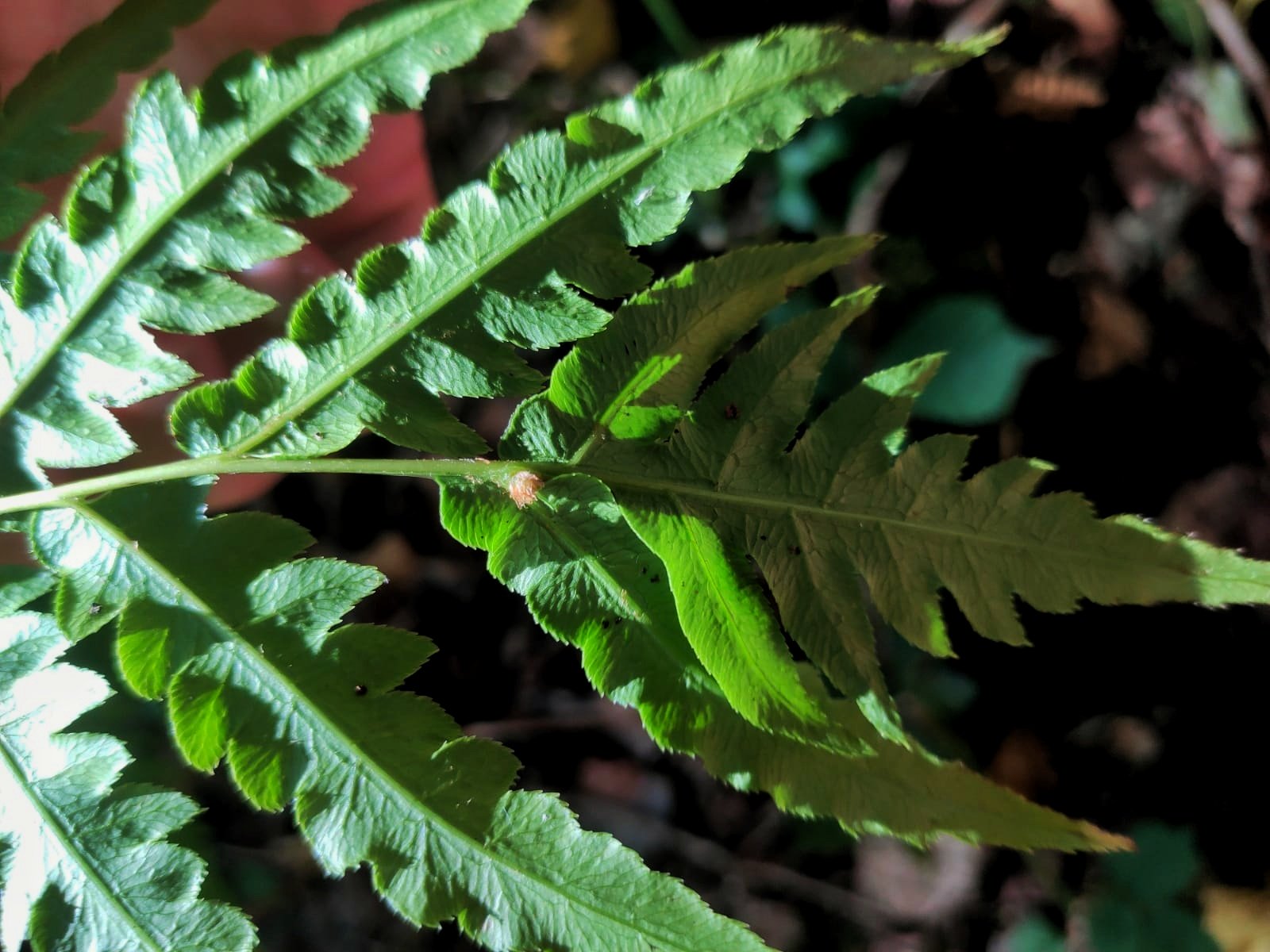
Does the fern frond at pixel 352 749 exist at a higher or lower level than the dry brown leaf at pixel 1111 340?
higher

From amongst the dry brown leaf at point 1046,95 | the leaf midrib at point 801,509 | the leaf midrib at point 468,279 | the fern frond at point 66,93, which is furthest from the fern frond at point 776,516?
the dry brown leaf at point 1046,95

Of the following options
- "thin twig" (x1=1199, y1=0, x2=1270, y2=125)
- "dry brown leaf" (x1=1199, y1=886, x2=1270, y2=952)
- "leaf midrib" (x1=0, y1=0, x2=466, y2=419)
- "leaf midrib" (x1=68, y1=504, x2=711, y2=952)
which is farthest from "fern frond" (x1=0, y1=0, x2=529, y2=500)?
"dry brown leaf" (x1=1199, y1=886, x2=1270, y2=952)

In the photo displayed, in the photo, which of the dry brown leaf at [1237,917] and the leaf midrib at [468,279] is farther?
the dry brown leaf at [1237,917]

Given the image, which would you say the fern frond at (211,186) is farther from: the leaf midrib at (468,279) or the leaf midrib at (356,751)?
the leaf midrib at (356,751)

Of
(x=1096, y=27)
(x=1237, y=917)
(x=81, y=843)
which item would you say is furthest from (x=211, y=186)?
(x=1237, y=917)

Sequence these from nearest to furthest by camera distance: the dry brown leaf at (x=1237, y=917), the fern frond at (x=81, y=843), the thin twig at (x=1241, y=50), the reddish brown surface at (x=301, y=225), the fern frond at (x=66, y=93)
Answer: the fern frond at (x=81, y=843), the fern frond at (x=66, y=93), the reddish brown surface at (x=301, y=225), the dry brown leaf at (x=1237, y=917), the thin twig at (x=1241, y=50)

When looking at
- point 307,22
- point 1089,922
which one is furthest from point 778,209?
point 1089,922
